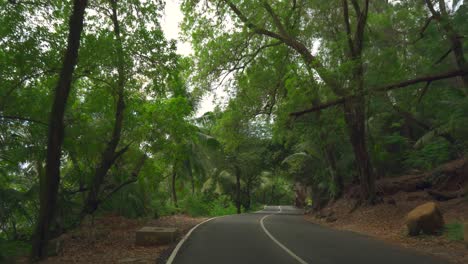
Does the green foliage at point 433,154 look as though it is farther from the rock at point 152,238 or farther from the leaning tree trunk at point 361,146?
the rock at point 152,238

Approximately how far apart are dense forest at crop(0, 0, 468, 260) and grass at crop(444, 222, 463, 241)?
494 cm

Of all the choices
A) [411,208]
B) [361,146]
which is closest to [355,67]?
[361,146]

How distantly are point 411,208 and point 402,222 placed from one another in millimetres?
2153

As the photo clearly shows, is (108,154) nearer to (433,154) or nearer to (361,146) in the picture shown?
(361,146)

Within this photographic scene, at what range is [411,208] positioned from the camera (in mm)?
18781

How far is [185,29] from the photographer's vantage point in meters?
21.0

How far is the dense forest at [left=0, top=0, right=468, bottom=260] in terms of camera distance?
486 inches

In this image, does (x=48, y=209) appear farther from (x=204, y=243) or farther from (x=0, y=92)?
(x=204, y=243)

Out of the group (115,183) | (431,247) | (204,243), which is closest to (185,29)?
Result: (115,183)

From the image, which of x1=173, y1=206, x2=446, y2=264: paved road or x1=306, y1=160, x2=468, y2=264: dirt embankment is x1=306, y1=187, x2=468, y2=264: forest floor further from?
x1=173, y1=206, x2=446, y2=264: paved road

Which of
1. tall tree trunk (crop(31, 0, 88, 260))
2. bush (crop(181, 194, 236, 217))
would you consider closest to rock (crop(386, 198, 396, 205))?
tall tree trunk (crop(31, 0, 88, 260))

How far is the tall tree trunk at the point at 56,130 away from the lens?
35.7ft

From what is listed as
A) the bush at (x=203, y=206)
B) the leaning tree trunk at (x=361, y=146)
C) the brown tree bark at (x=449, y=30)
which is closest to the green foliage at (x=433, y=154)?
the leaning tree trunk at (x=361, y=146)

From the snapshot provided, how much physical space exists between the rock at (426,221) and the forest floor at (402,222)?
261 mm
